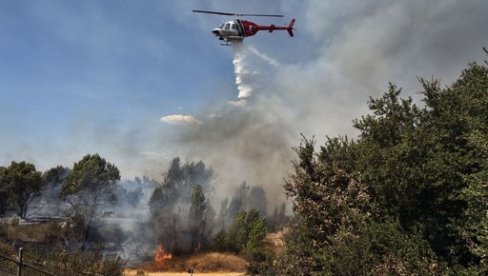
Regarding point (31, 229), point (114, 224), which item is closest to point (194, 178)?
point (114, 224)

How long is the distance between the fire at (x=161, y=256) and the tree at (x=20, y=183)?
2929cm

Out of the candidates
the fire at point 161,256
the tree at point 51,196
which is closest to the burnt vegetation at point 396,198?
the fire at point 161,256

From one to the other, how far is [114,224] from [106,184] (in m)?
8.43

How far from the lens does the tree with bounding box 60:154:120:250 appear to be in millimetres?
77188

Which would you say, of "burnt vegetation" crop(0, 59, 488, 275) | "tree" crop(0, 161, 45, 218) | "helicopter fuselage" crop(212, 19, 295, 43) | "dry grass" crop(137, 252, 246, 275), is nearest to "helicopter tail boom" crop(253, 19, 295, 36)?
"helicopter fuselage" crop(212, 19, 295, 43)

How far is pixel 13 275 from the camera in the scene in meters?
17.2

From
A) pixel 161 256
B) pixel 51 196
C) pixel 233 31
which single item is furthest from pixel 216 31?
pixel 51 196

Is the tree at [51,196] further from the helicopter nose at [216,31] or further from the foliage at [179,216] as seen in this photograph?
the helicopter nose at [216,31]

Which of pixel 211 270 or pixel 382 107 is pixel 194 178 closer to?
pixel 211 270

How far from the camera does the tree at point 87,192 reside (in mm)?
77188

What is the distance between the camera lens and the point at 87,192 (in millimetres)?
81000

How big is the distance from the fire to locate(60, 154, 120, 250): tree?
40.1 ft

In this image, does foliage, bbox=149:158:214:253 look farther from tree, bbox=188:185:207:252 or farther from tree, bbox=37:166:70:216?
tree, bbox=37:166:70:216

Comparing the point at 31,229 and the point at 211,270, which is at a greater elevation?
the point at 31,229
